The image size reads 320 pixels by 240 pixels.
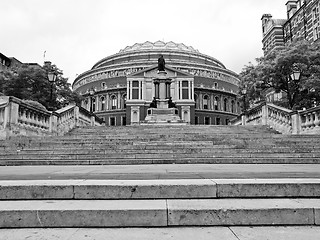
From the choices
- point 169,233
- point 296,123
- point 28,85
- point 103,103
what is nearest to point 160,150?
point 169,233

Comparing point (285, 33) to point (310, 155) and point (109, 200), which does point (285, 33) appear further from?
point (109, 200)

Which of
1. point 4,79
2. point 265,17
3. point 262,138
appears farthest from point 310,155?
point 265,17

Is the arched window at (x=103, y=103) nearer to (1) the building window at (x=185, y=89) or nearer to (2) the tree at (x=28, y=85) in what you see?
(1) the building window at (x=185, y=89)

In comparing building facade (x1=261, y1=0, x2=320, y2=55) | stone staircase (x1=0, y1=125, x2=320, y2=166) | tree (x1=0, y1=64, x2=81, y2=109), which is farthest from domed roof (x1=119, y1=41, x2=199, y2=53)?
stone staircase (x1=0, y1=125, x2=320, y2=166)

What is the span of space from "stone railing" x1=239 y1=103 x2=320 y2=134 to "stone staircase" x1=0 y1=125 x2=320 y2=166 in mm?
3122

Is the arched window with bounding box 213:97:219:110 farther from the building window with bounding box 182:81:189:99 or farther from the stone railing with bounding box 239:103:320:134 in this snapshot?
the stone railing with bounding box 239:103:320:134

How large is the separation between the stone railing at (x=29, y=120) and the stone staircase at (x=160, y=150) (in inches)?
51.8

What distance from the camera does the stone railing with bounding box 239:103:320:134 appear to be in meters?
17.2

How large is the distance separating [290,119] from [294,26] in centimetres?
6528

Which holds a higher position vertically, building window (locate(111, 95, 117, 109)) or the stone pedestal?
building window (locate(111, 95, 117, 109))

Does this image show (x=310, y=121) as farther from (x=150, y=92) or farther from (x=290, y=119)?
(x=150, y=92)

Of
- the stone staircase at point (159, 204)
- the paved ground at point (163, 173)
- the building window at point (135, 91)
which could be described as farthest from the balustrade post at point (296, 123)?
the building window at point (135, 91)

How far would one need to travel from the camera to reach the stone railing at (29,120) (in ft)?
48.6

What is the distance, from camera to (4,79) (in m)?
37.2
